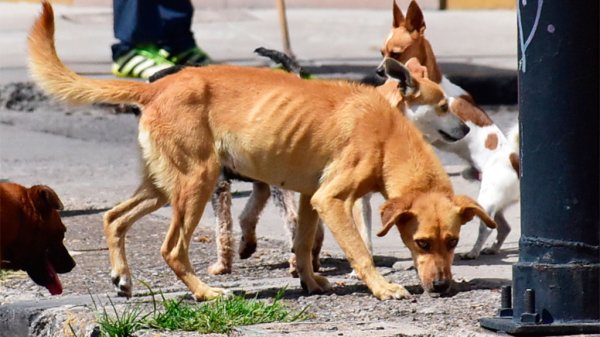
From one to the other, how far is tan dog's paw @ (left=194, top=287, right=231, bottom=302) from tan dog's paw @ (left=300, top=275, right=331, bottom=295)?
1.33ft

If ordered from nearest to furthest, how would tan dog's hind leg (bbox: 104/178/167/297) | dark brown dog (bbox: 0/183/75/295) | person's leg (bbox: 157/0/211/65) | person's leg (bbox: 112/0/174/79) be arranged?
dark brown dog (bbox: 0/183/75/295)
tan dog's hind leg (bbox: 104/178/167/297)
person's leg (bbox: 112/0/174/79)
person's leg (bbox: 157/0/211/65)

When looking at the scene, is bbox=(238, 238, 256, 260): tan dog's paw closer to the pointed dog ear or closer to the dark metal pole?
the pointed dog ear

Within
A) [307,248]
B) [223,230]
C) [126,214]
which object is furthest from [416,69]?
[126,214]

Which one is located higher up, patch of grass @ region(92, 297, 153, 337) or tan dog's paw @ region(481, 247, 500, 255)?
patch of grass @ region(92, 297, 153, 337)

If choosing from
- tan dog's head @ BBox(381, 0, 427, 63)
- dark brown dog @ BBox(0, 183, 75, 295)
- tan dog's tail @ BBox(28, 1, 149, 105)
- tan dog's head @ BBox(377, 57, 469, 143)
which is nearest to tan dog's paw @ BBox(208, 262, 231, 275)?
dark brown dog @ BBox(0, 183, 75, 295)

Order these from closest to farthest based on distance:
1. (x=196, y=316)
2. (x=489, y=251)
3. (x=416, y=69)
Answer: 1. (x=196, y=316)
2. (x=489, y=251)
3. (x=416, y=69)

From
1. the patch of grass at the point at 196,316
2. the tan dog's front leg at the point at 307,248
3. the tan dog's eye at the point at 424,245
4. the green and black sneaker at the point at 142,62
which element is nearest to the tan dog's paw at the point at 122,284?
the patch of grass at the point at 196,316

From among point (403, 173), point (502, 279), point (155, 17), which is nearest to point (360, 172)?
point (403, 173)

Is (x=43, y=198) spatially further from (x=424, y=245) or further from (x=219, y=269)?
(x=424, y=245)

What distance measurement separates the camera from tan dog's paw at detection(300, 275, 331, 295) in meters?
6.23

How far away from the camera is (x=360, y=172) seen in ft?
20.1

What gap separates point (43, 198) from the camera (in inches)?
239

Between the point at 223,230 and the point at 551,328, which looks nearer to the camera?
the point at 551,328

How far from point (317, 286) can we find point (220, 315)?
106 cm
